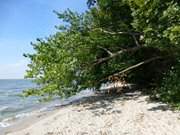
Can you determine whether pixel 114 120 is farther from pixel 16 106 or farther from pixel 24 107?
pixel 16 106

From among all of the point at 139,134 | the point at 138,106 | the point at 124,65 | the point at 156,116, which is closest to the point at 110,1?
the point at 124,65

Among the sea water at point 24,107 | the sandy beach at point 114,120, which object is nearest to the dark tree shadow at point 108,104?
the sandy beach at point 114,120

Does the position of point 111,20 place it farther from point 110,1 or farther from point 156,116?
point 156,116

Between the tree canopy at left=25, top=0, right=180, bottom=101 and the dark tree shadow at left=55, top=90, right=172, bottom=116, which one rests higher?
the tree canopy at left=25, top=0, right=180, bottom=101

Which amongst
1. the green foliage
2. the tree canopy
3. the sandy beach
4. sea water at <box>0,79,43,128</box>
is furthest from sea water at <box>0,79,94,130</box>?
the green foliage

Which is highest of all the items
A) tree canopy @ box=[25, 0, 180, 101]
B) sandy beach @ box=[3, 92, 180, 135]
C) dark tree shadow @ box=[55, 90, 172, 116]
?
tree canopy @ box=[25, 0, 180, 101]

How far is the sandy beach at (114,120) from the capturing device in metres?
12.6

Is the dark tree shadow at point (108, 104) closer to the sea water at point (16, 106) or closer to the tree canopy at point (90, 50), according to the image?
the tree canopy at point (90, 50)

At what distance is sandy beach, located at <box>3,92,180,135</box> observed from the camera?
12.6 meters

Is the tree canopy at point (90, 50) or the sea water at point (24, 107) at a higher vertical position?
the tree canopy at point (90, 50)

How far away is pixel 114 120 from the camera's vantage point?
554 inches

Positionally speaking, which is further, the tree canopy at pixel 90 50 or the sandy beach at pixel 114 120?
the tree canopy at pixel 90 50

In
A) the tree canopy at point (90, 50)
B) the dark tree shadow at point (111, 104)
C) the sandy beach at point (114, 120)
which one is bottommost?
the sandy beach at point (114, 120)

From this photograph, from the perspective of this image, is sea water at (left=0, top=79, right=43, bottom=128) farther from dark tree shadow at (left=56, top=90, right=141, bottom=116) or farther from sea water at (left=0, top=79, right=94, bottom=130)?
dark tree shadow at (left=56, top=90, right=141, bottom=116)
